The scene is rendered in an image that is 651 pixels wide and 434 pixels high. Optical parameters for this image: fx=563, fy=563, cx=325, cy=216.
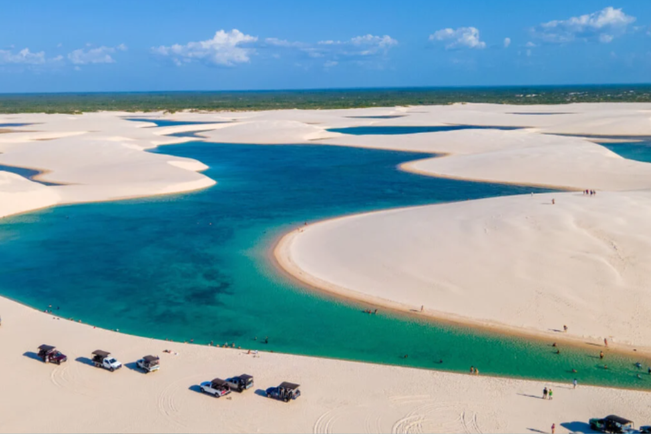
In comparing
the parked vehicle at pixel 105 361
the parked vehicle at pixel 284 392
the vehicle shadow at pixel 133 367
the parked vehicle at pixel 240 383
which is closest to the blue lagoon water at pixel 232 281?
the vehicle shadow at pixel 133 367

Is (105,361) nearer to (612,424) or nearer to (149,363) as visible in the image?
(149,363)

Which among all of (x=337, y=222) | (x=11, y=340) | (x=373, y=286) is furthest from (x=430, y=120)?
(x=11, y=340)

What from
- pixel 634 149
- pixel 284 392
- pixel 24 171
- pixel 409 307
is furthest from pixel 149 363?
pixel 634 149

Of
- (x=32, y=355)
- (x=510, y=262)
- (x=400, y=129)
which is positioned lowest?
(x=32, y=355)

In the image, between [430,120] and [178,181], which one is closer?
[178,181]

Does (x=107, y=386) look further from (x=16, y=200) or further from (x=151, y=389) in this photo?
(x=16, y=200)

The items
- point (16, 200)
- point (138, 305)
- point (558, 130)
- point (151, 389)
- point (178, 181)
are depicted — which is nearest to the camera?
point (151, 389)

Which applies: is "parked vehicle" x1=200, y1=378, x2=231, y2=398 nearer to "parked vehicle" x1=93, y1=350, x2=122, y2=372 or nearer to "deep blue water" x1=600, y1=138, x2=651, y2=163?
"parked vehicle" x1=93, y1=350, x2=122, y2=372
